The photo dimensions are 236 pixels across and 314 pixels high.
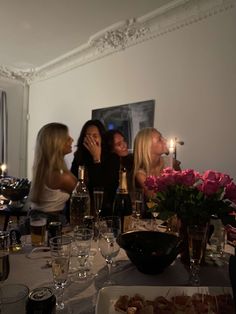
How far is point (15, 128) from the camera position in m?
6.38

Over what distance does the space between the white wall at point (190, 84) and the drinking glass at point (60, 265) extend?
244 cm

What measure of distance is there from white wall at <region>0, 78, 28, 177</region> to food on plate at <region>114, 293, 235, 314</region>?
5.95 m

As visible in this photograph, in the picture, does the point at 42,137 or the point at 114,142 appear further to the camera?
the point at 114,142

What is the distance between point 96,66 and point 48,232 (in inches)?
152

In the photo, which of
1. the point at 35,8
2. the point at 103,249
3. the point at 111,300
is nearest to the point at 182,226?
the point at 103,249

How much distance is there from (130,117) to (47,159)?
221cm

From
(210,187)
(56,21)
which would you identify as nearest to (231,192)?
(210,187)

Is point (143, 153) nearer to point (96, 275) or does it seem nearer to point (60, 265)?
point (96, 275)

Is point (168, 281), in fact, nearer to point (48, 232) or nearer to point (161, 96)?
point (48, 232)

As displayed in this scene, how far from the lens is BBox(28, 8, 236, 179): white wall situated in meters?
2.98

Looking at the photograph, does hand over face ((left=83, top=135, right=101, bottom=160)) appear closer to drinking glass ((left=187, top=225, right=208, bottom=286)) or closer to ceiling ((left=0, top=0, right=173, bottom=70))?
drinking glass ((left=187, top=225, right=208, bottom=286))

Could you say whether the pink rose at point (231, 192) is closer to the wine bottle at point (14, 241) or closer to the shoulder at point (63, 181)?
the wine bottle at point (14, 241)

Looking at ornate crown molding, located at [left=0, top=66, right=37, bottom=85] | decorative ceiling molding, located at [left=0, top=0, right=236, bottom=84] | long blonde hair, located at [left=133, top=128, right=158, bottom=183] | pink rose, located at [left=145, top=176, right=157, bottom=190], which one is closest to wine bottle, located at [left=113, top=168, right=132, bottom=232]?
pink rose, located at [left=145, top=176, right=157, bottom=190]

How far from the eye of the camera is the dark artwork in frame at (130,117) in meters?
3.76
